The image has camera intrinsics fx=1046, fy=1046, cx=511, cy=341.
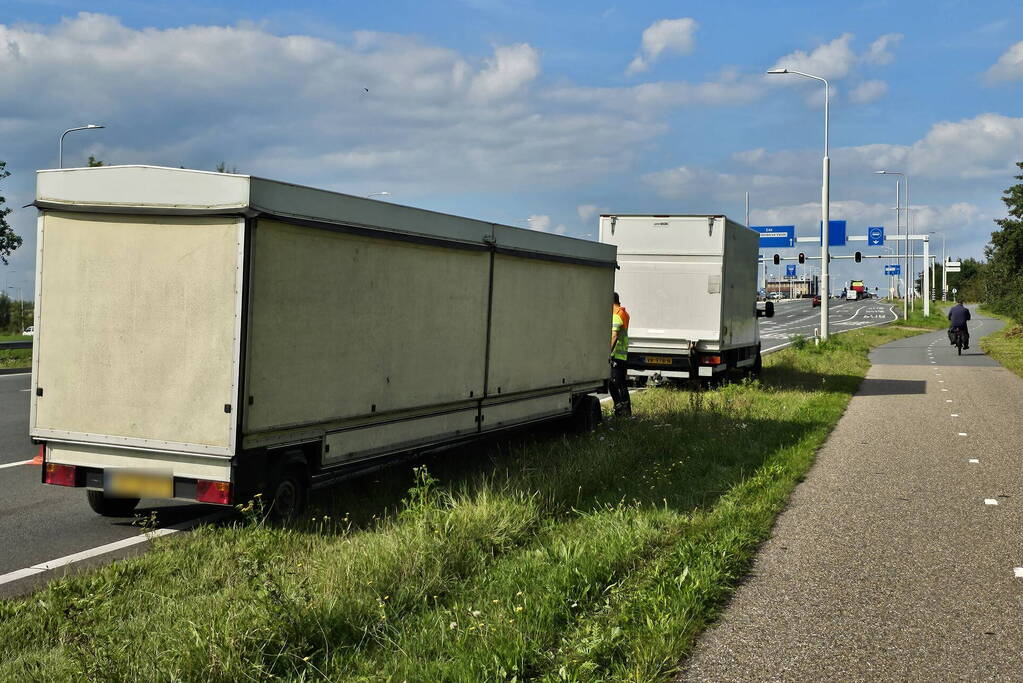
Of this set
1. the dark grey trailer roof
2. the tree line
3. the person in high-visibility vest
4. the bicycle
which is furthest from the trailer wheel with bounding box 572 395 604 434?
the tree line

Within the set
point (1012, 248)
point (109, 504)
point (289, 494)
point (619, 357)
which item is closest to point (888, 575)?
point (289, 494)

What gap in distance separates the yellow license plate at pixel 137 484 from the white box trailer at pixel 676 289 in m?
11.9

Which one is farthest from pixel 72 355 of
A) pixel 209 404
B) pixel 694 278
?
pixel 694 278

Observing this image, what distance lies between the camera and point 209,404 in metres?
6.64

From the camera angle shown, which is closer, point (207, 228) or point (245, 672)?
point (245, 672)

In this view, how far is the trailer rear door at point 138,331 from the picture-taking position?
260 inches

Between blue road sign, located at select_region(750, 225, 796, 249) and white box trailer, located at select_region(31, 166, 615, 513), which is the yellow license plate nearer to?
white box trailer, located at select_region(31, 166, 615, 513)

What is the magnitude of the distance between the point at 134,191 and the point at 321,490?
9.52 ft

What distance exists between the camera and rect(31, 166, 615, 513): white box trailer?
6.61 metres

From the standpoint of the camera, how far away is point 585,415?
12000 millimetres

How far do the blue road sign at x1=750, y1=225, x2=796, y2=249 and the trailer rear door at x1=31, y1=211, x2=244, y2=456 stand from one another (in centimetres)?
5303

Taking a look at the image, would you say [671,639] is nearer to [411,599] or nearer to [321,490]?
[411,599]

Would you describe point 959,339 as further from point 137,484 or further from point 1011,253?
point 137,484

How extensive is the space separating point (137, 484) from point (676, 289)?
12222mm
